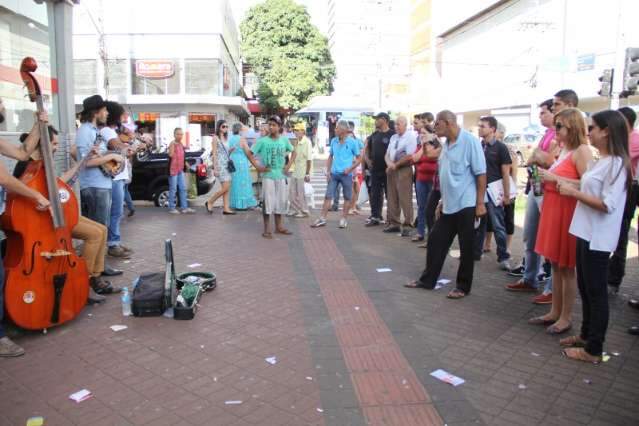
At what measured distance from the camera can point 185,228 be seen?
934 centimetres

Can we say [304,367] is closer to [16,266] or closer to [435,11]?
[16,266]

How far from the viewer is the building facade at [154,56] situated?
27438 millimetres

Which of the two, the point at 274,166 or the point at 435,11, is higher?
the point at 435,11

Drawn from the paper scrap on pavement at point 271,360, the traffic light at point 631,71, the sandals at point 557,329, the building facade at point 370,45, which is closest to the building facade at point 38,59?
the paper scrap on pavement at point 271,360

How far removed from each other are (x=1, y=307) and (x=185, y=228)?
17.2 ft

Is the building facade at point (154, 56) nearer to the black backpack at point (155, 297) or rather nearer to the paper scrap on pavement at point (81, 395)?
the black backpack at point (155, 297)

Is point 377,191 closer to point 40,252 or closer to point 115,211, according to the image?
point 115,211

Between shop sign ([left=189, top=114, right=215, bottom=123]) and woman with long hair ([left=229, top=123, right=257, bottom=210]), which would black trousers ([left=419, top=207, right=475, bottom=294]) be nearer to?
woman with long hair ([left=229, top=123, right=257, bottom=210])

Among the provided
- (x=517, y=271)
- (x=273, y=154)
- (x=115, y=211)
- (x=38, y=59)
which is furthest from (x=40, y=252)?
(x=517, y=271)

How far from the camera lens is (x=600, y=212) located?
3.95 metres

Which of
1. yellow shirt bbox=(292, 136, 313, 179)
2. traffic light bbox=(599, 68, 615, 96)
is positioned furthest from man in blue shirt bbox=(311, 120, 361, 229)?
traffic light bbox=(599, 68, 615, 96)

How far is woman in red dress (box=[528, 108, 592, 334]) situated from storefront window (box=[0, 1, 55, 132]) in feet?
18.5

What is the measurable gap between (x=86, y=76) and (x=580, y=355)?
94.6ft

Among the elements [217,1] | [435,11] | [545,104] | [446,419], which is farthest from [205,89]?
[435,11]
